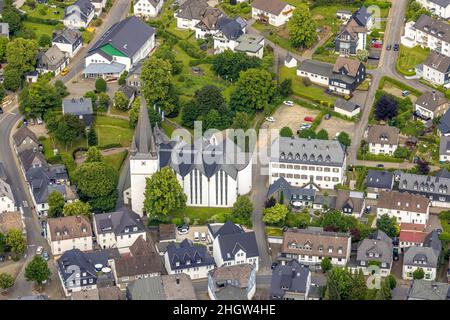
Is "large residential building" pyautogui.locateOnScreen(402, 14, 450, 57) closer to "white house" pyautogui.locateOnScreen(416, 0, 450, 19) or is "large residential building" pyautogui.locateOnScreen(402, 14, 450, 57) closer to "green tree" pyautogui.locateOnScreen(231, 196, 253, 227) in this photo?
"white house" pyautogui.locateOnScreen(416, 0, 450, 19)

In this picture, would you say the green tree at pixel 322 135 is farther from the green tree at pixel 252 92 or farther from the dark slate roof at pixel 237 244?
the dark slate roof at pixel 237 244

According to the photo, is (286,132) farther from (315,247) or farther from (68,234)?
(68,234)

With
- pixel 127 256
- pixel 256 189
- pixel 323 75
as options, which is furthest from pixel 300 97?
pixel 127 256

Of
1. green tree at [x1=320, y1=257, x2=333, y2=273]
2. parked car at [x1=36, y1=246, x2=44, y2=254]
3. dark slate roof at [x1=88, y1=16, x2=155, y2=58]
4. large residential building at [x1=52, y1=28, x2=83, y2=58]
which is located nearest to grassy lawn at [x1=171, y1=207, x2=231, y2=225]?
green tree at [x1=320, y1=257, x2=333, y2=273]

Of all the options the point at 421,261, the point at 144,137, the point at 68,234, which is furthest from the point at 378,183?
the point at 68,234

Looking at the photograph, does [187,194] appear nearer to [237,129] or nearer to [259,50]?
[237,129]

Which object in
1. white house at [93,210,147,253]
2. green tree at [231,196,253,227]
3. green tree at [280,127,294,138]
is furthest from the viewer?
green tree at [280,127,294,138]
